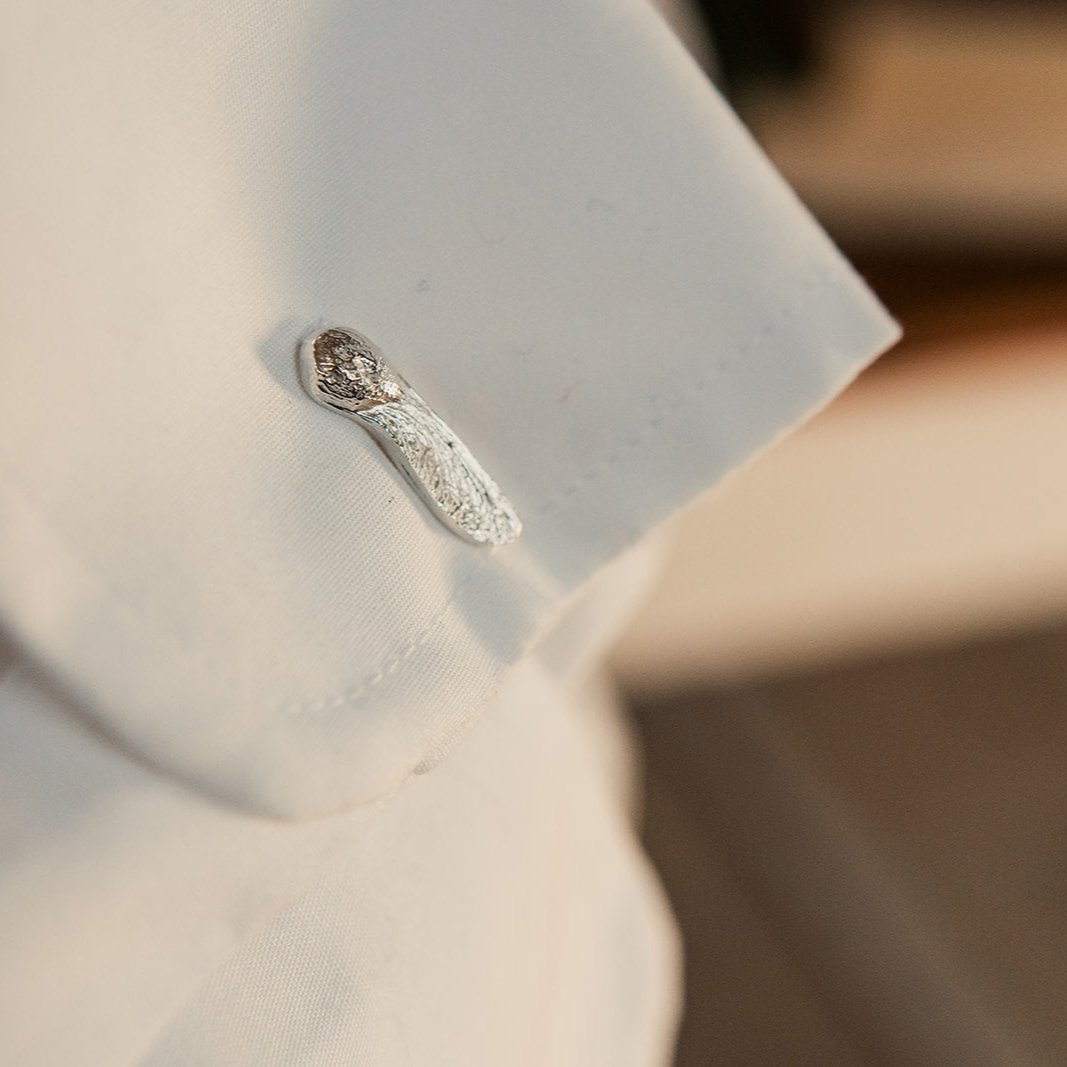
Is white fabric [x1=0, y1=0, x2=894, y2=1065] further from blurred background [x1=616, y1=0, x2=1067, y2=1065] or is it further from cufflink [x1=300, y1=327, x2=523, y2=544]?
blurred background [x1=616, y1=0, x2=1067, y2=1065]

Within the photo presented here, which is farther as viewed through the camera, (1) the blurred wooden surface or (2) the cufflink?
(1) the blurred wooden surface

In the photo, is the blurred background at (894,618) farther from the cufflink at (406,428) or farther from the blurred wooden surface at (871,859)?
the cufflink at (406,428)

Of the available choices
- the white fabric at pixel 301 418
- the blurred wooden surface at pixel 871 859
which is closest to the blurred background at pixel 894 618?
the blurred wooden surface at pixel 871 859

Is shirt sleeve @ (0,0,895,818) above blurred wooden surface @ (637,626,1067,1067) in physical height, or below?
above

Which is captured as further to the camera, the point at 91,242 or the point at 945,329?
the point at 945,329

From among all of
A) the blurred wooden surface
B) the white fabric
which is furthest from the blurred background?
the white fabric

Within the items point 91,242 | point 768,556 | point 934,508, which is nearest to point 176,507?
point 91,242

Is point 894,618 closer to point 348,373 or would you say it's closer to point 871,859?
point 871,859

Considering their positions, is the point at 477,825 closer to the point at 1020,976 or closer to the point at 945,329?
the point at 1020,976
